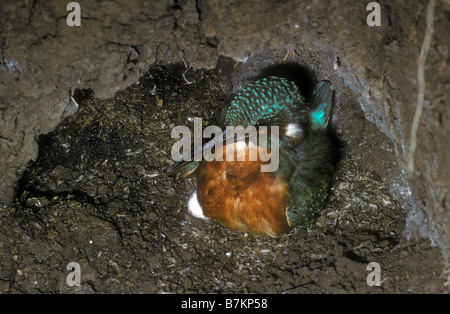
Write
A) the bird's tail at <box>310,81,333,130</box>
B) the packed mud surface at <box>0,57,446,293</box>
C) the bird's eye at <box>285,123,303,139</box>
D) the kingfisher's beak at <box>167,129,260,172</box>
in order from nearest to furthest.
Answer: the packed mud surface at <box>0,57,446,293</box>
the kingfisher's beak at <box>167,129,260,172</box>
the bird's eye at <box>285,123,303,139</box>
the bird's tail at <box>310,81,333,130</box>

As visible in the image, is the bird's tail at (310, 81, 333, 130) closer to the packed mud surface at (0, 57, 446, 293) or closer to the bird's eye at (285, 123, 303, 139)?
the packed mud surface at (0, 57, 446, 293)

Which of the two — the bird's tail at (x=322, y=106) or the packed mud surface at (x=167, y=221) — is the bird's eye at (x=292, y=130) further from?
the packed mud surface at (x=167, y=221)

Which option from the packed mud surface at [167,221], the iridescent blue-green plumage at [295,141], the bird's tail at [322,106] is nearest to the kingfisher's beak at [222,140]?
the iridescent blue-green plumage at [295,141]

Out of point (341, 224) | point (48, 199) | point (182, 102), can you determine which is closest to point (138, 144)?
point (182, 102)

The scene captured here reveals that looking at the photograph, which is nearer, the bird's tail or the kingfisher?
the kingfisher

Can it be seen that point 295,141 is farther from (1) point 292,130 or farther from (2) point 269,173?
(2) point 269,173

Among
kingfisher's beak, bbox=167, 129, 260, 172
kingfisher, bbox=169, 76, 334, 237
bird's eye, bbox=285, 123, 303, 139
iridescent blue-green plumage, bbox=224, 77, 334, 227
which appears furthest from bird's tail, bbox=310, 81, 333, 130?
kingfisher's beak, bbox=167, 129, 260, 172
